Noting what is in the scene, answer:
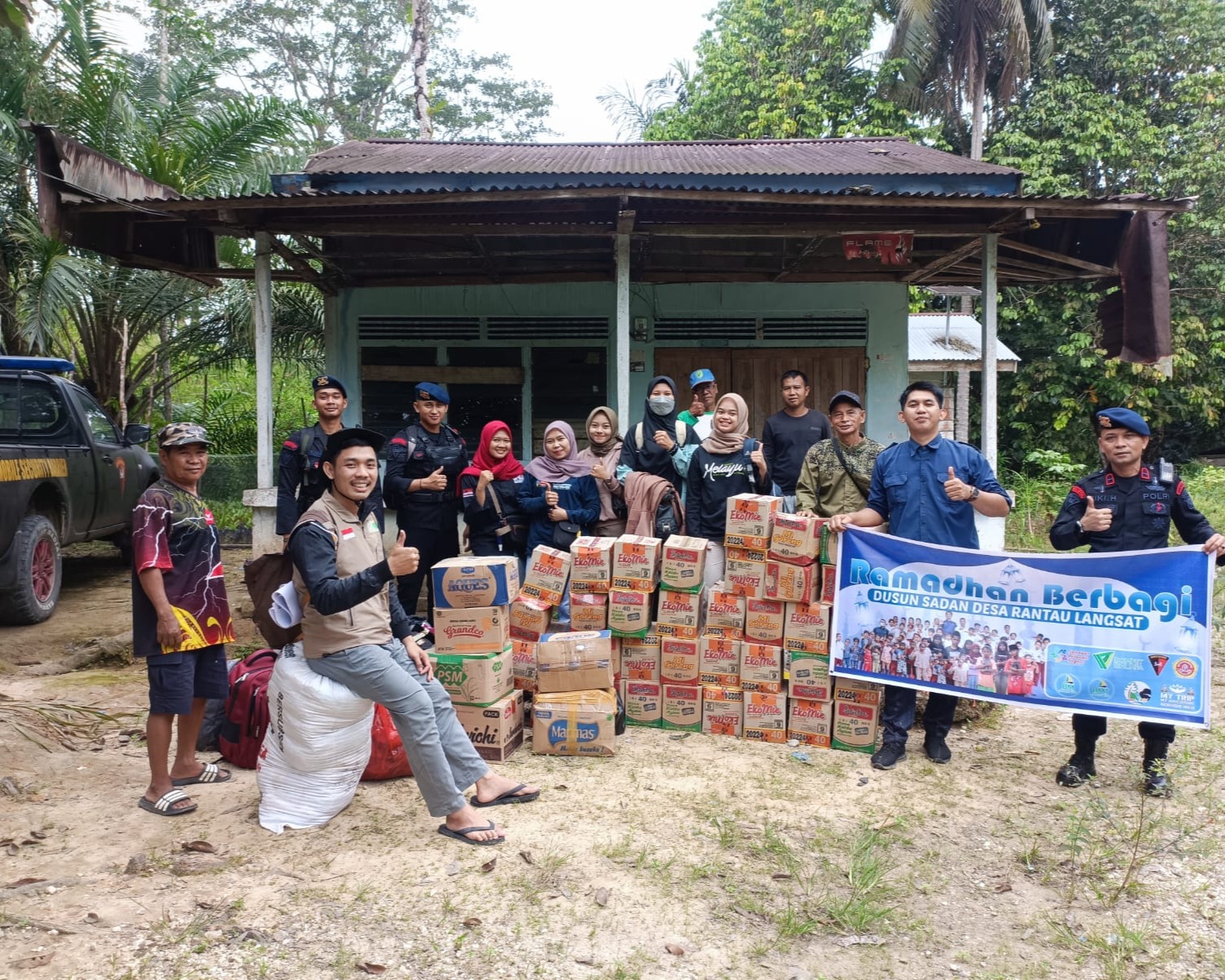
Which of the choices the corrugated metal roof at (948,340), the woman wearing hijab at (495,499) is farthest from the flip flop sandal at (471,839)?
the corrugated metal roof at (948,340)

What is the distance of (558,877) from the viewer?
9.93ft

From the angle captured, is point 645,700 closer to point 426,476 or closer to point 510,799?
point 510,799

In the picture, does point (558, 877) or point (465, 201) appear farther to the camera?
A: point (465, 201)

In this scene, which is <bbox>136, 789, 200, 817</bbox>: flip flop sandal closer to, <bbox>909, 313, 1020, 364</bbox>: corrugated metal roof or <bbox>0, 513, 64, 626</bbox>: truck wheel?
<bbox>0, 513, 64, 626</bbox>: truck wheel

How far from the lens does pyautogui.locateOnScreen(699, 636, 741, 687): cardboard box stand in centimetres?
438

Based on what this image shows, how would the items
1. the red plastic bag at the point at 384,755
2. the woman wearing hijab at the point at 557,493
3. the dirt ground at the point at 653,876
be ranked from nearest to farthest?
1. the dirt ground at the point at 653,876
2. the red plastic bag at the point at 384,755
3. the woman wearing hijab at the point at 557,493

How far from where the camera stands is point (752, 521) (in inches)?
169

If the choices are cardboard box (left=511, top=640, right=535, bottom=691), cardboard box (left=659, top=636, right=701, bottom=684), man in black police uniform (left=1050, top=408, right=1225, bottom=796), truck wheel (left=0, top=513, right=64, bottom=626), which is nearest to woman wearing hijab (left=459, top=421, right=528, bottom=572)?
cardboard box (left=511, top=640, right=535, bottom=691)

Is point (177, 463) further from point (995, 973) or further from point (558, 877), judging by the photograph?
point (995, 973)

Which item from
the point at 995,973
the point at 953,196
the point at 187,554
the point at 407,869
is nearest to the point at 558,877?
the point at 407,869

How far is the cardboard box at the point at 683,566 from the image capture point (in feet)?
14.3

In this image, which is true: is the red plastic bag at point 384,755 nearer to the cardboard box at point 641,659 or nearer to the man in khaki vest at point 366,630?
the man in khaki vest at point 366,630

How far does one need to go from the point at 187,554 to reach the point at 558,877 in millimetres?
1921

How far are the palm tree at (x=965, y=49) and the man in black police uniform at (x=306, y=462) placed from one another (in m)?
14.8
